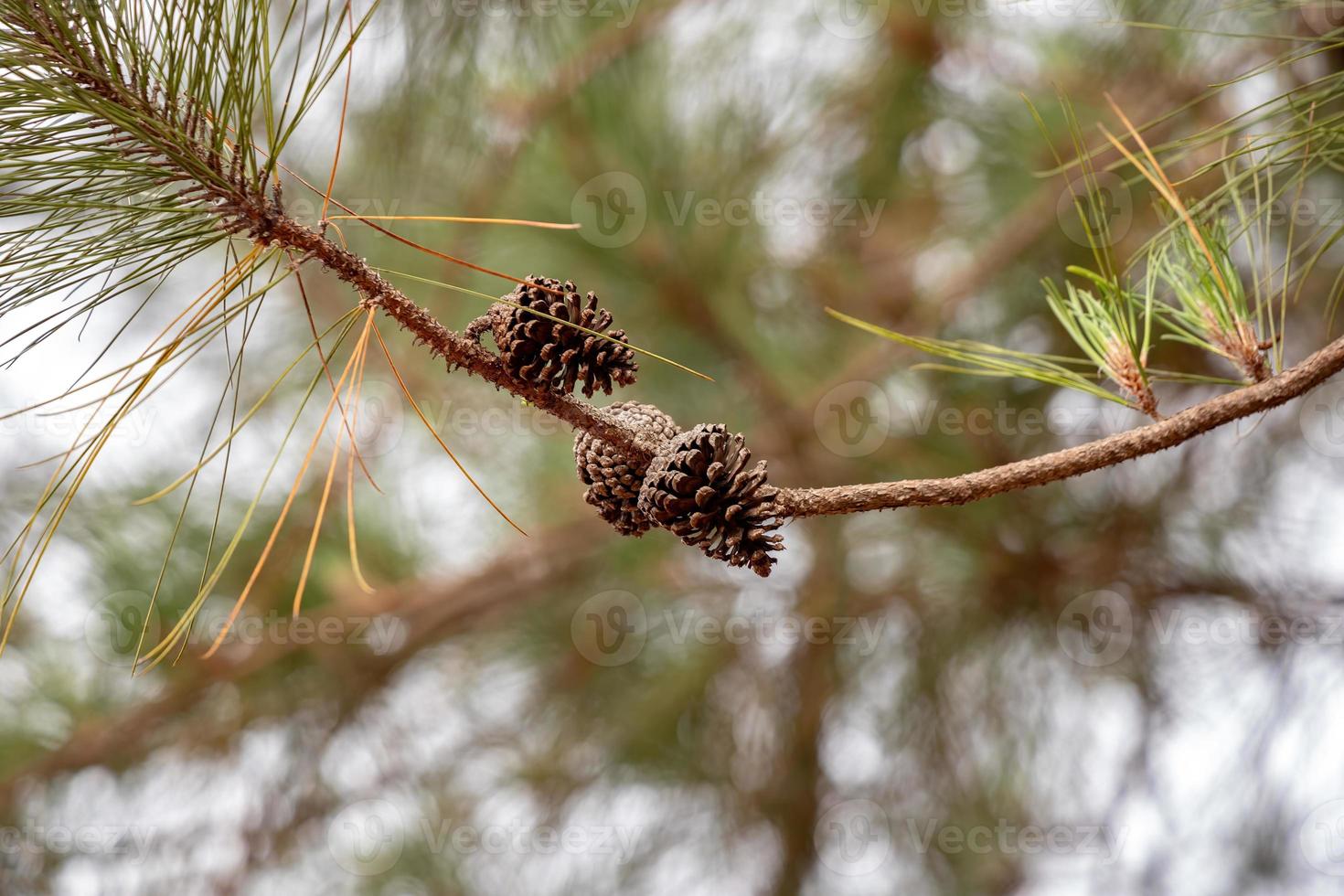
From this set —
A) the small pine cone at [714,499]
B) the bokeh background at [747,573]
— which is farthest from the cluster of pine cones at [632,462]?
the bokeh background at [747,573]

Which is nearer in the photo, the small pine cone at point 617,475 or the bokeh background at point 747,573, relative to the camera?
the small pine cone at point 617,475

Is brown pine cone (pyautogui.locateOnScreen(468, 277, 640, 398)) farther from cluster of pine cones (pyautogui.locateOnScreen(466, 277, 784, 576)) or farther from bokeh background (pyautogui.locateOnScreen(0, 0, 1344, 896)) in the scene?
bokeh background (pyautogui.locateOnScreen(0, 0, 1344, 896))

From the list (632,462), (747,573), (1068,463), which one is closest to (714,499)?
(632,462)

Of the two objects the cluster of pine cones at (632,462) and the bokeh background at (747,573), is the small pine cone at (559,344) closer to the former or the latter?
the cluster of pine cones at (632,462)

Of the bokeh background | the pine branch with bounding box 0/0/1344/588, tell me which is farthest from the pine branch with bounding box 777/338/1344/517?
the bokeh background

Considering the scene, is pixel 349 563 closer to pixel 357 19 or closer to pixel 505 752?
pixel 505 752

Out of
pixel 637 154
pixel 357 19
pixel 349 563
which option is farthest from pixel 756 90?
pixel 349 563

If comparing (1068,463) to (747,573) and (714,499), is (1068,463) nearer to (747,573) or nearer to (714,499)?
(714,499)

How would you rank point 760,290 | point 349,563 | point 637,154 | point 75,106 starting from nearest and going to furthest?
point 75,106 < point 637,154 < point 349,563 < point 760,290
